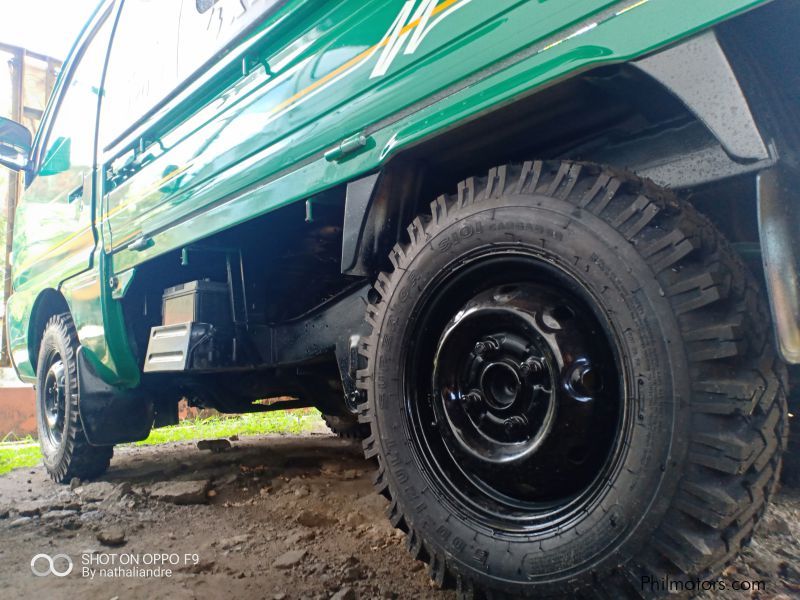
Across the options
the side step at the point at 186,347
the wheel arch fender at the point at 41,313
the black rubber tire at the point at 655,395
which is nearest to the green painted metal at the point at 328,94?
the black rubber tire at the point at 655,395

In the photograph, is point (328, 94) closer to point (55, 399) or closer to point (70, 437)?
point (70, 437)

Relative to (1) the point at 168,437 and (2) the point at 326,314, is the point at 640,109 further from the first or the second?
(1) the point at 168,437

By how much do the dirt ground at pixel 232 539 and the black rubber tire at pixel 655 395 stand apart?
0.59 m

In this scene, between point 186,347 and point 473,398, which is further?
point 186,347

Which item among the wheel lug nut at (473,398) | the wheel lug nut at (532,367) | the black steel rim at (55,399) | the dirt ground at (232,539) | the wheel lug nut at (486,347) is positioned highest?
the wheel lug nut at (486,347)

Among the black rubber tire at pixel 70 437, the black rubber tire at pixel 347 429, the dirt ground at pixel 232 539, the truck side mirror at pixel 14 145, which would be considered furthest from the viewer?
the black rubber tire at pixel 347 429

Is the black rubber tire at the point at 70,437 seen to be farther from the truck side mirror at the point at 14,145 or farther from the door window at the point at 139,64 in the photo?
the truck side mirror at the point at 14,145

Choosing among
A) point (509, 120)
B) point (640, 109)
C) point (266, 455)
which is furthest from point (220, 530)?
point (640, 109)

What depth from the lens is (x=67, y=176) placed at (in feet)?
12.3

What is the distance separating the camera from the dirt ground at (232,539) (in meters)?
1.80

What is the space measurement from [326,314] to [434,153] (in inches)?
39.3

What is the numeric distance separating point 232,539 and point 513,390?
148cm

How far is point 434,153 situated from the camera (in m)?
1.69

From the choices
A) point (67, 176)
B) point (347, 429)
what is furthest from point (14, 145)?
point (347, 429)
